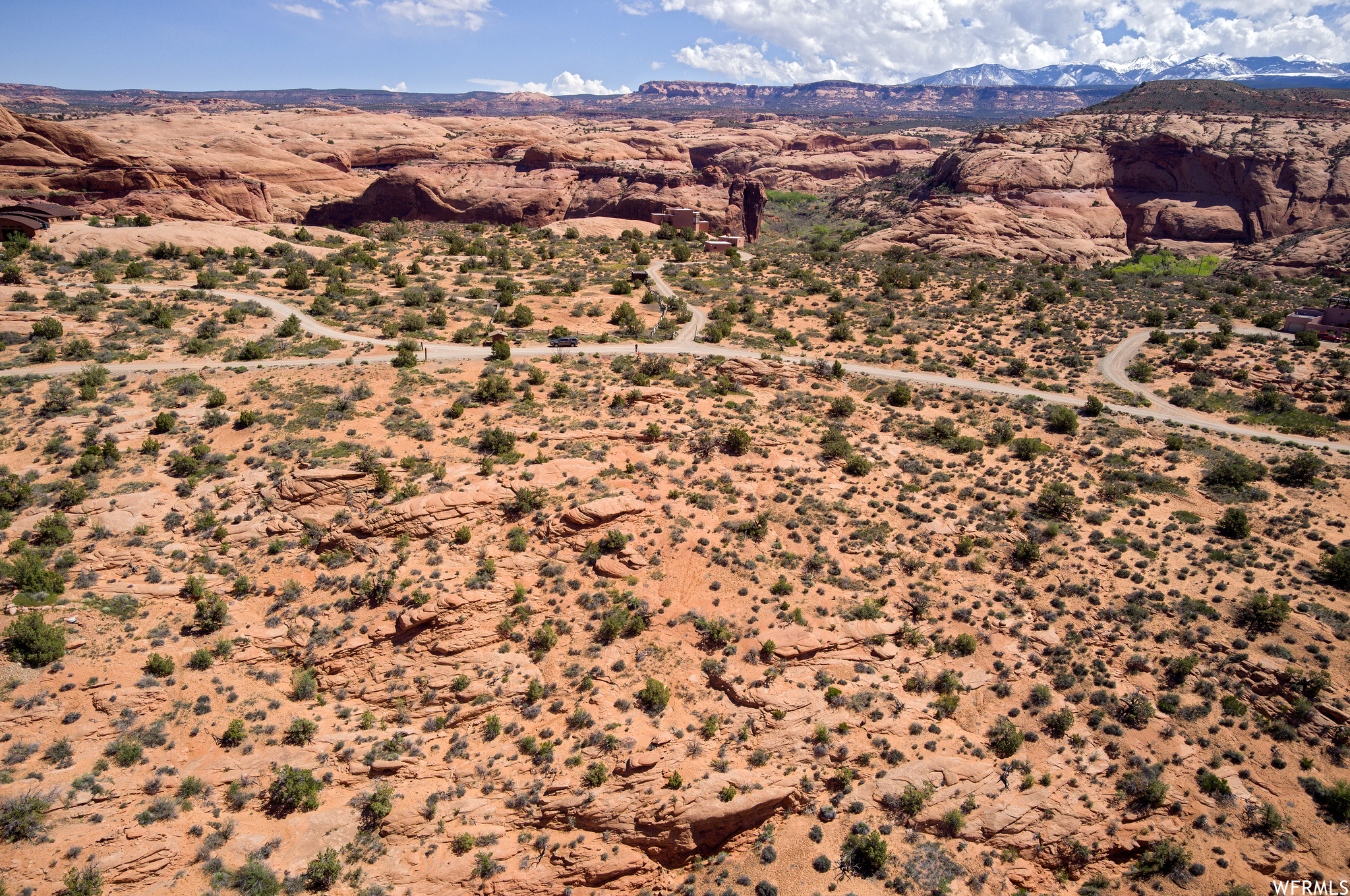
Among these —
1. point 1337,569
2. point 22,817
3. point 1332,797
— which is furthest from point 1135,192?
point 22,817

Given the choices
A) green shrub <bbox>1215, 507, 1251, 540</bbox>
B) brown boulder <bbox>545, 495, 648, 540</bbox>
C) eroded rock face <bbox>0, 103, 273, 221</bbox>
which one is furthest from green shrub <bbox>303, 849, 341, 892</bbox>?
eroded rock face <bbox>0, 103, 273, 221</bbox>

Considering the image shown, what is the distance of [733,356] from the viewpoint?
4169 cm

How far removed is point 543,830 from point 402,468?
53.4ft

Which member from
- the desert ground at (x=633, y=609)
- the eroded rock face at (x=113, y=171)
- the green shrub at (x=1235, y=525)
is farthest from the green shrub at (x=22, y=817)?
the eroded rock face at (x=113, y=171)

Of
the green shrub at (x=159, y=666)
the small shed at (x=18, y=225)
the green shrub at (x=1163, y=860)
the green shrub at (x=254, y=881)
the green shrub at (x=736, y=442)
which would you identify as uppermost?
the small shed at (x=18, y=225)

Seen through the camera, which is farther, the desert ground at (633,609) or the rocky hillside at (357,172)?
the rocky hillside at (357,172)

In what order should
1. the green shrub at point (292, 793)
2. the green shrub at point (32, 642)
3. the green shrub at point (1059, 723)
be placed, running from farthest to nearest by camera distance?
the green shrub at point (1059, 723)
the green shrub at point (32, 642)
the green shrub at point (292, 793)

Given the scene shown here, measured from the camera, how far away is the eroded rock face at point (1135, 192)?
7494cm

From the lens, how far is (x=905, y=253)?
70.1m

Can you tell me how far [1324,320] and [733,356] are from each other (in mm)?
50239

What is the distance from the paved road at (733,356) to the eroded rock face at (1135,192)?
1299 inches

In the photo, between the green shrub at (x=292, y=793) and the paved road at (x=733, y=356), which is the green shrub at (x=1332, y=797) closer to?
the paved road at (x=733, y=356)

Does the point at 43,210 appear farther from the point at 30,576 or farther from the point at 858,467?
the point at 858,467

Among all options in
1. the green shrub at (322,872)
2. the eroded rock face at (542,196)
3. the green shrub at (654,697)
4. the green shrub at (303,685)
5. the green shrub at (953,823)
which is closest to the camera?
the green shrub at (322,872)
